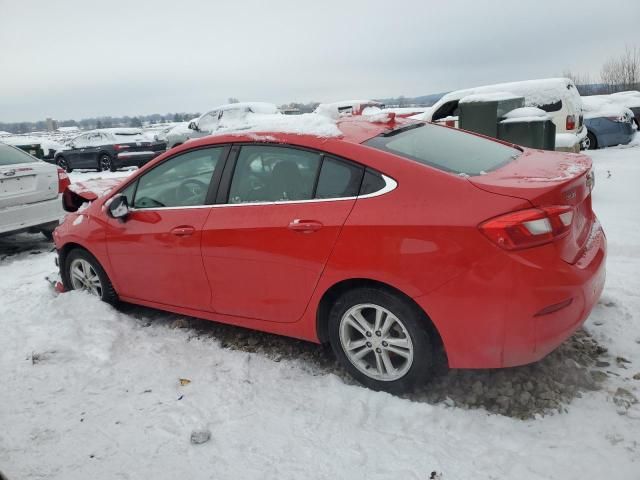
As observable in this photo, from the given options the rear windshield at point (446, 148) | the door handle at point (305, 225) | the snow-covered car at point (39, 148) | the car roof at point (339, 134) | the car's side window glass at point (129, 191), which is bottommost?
the door handle at point (305, 225)

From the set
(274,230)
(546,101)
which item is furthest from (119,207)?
(546,101)

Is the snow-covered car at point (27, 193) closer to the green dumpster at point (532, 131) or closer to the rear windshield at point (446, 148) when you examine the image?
the rear windshield at point (446, 148)

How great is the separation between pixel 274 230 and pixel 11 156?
5.64 meters

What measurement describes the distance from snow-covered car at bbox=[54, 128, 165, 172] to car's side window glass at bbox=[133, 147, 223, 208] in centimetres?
1437

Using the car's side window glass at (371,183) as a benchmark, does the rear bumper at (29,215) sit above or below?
below

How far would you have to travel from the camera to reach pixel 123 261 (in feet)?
13.4

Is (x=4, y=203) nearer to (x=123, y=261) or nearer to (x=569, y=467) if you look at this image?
(x=123, y=261)

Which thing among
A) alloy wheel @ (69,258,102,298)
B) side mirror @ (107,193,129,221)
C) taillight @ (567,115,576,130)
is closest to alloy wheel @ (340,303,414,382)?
side mirror @ (107,193,129,221)

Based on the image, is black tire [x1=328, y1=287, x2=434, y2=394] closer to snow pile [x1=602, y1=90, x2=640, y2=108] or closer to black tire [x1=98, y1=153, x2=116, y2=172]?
black tire [x1=98, y1=153, x2=116, y2=172]

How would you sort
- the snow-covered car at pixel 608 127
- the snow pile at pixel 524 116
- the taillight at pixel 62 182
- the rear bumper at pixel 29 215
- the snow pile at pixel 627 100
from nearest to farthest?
1. the rear bumper at pixel 29 215
2. the taillight at pixel 62 182
3. the snow pile at pixel 524 116
4. the snow-covered car at pixel 608 127
5. the snow pile at pixel 627 100

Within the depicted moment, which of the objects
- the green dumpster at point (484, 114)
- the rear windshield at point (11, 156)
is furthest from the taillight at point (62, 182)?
the green dumpster at point (484, 114)

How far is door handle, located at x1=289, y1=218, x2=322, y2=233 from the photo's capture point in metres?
2.97

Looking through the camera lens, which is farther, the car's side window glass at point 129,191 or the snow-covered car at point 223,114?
the snow-covered car at point 223,114

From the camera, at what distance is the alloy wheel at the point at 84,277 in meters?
4.50
